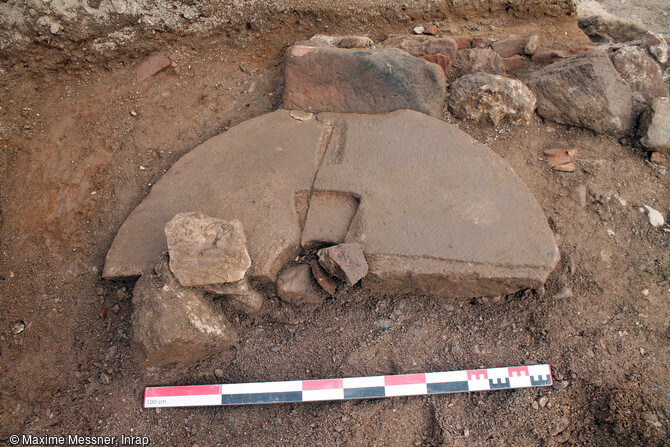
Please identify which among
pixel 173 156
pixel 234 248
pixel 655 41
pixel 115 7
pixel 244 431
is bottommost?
pixel 244 431

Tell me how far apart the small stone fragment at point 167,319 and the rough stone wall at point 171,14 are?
164 centimetres

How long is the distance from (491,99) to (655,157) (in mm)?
968

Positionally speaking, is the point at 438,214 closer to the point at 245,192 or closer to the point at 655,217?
the point at 245,192

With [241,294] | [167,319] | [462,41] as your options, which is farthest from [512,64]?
[167,319]

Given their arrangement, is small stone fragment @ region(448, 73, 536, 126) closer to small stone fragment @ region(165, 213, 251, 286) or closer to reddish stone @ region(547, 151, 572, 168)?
reddish stone @ region(547, 151, 572, 168)

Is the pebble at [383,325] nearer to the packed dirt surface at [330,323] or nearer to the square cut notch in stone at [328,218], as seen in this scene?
the packed dirt surface at [330,323]

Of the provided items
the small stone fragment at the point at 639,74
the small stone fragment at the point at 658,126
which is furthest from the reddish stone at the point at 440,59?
the small stone fragment at the point at 658,126

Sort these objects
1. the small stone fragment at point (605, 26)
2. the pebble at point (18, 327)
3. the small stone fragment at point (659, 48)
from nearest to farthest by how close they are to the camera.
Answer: the pebble at point (18, 327)
the small stone fragment at point (659, 48)
the small stone fragment at point (605, 26)

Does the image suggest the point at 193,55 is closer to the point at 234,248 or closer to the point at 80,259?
the point at 80,259

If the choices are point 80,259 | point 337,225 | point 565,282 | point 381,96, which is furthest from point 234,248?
point 565,282

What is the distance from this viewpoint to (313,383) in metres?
2.01

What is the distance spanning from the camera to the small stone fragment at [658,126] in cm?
246

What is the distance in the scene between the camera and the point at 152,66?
2846 millimetres

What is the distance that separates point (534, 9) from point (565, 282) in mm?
2072
